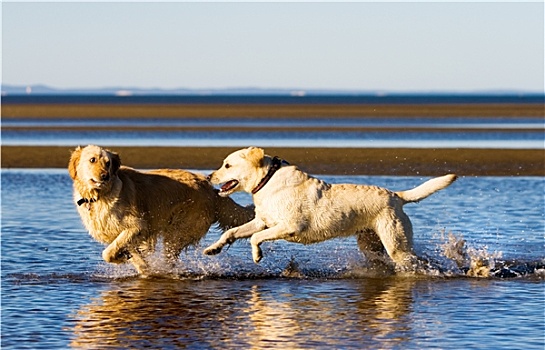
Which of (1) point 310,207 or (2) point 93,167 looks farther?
(1) point 310,207

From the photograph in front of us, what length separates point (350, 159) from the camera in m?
26.8

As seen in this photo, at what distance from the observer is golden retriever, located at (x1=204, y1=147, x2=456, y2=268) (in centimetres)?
1088

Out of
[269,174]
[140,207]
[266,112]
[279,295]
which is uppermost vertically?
[269,174]

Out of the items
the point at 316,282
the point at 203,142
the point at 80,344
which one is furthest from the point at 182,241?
the point at 203,142

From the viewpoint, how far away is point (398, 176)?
2283 cm

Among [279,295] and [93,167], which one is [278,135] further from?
[279,295]

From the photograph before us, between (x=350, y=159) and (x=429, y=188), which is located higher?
(x=429, y=188)

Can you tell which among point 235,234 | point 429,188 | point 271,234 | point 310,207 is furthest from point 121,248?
point 429,188

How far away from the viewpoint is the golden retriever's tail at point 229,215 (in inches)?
462

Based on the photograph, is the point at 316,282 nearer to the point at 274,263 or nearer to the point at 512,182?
the point at 274,263

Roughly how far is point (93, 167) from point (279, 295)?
2.30 meters

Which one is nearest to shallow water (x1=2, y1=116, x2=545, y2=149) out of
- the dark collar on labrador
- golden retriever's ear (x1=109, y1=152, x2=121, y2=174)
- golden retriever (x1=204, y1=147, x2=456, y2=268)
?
golden retriever (x1=204, y1=147, x2=456, y2=268)

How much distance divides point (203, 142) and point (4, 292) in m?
23.2

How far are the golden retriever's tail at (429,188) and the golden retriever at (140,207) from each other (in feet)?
6.06
